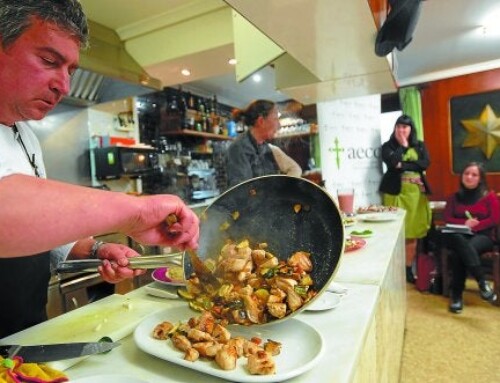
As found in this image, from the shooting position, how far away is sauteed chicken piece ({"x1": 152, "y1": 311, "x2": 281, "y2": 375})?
59cm

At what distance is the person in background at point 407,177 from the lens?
3.72 metres

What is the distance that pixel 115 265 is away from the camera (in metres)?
0.92

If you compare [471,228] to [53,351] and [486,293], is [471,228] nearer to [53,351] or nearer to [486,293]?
[486,293]

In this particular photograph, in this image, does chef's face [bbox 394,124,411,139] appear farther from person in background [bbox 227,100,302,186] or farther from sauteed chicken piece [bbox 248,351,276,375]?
sauteed chicken piece [bbox 248,351,276,375]

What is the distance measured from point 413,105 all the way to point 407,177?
1.96m

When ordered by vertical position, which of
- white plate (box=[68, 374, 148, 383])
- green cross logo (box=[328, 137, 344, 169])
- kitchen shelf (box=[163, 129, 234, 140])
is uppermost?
kitchen shelf (box=[163, 129, 234, 140])

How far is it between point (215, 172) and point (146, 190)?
1620 mm

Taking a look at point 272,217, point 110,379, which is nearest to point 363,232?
point 272,217

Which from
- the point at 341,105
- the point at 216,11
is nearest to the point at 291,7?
the point at 216,11

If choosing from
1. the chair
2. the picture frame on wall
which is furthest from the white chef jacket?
the picture frame on wall

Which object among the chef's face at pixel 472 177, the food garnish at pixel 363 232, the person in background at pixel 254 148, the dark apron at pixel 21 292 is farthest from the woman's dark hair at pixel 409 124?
the dark apron at pixel 21 292

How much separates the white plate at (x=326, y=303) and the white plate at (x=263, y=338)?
0.37 ft

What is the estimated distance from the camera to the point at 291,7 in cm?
122

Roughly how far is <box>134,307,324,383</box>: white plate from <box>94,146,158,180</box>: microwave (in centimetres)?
289
